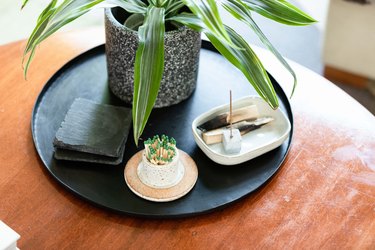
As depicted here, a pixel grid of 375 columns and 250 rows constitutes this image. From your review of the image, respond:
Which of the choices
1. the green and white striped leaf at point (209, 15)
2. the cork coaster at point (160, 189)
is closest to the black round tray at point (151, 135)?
the cork coaster at point (160, 189)

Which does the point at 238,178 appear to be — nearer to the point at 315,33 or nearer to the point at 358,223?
the point at 358,223

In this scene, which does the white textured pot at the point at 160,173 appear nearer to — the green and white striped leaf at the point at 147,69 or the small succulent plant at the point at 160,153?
the small succulent plant at the point at 160,153

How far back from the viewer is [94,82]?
138 centimetres

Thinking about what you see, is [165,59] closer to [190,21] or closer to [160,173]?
[190,21]

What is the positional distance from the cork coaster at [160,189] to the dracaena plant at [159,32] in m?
0.17

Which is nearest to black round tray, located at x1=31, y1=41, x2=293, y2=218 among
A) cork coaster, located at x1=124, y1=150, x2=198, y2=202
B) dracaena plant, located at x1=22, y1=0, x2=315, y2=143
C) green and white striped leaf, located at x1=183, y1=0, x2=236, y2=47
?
cork coaster, located at x1=124, y1=150, x2=198, y2=202

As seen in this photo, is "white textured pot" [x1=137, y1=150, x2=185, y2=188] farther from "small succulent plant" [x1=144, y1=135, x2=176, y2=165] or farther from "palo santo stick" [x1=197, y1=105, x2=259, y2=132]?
"palo santo stick" [x1=197, y1=105, x2=259, y2=132]

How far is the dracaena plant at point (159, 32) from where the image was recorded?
1.01 metres

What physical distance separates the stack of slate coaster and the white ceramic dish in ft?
0.51

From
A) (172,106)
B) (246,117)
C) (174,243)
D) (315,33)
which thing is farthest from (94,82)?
(315,33)

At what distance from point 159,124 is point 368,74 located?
107 centimetres

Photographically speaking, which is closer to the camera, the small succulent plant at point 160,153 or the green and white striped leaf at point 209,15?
the green and white striped leaf at point 209,15

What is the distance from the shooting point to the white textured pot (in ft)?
3.64

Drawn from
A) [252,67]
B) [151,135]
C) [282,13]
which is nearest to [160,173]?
[151,135]
